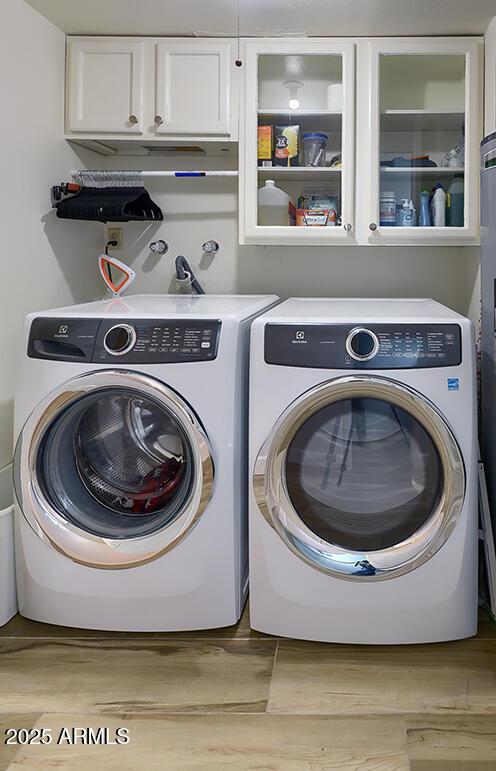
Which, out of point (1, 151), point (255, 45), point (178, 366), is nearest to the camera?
point (178, 366)

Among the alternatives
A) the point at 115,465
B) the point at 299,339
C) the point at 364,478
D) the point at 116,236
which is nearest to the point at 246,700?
the point at 364,478

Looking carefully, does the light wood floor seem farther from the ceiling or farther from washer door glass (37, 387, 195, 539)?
the ceiling

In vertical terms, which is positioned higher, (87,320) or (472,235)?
(472,235)

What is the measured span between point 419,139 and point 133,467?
5.34ft

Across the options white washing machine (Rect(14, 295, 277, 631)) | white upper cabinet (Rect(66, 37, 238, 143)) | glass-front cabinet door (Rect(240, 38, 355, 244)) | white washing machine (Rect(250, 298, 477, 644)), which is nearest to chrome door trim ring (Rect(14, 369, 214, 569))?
white washing machine (Rect(14, 295, 277, 631))

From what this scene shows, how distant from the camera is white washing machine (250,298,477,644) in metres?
1.84

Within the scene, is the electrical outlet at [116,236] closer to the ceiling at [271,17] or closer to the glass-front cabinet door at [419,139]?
the ceiling at [271,17]

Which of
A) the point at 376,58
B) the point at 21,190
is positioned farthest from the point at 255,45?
the point at 21,190

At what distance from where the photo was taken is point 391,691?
1707 mm

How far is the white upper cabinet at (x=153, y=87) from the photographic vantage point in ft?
8.43

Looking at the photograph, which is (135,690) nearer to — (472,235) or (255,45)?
(472,235)

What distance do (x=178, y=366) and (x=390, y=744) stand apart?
1.07 m

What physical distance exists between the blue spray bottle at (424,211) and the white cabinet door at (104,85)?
112cm

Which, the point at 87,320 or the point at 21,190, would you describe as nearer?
the point at 87,320
